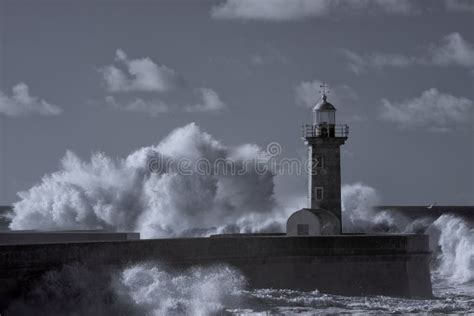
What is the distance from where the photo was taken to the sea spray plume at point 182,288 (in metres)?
15.4

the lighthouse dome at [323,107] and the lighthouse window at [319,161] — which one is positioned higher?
the lighthouse dome at [323,107]

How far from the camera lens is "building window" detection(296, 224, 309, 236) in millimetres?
20047

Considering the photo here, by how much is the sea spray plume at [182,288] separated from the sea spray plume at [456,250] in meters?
10.2

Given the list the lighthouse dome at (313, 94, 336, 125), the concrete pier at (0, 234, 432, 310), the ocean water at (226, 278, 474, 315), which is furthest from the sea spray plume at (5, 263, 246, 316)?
the lighthouse dome at (313, 94, 336, 125)

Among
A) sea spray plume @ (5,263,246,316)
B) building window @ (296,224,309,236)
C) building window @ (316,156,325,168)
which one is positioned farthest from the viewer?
building window @ (316,156,325,168)

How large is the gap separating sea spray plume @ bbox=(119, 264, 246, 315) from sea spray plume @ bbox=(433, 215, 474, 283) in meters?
10.2

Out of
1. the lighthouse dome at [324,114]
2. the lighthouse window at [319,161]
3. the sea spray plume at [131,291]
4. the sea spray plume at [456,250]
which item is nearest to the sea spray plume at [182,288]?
the sea spray plume at [131,291]

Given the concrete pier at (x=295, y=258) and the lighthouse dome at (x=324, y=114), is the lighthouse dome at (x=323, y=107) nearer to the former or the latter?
the lighthouse dome at (x=324, y=114)

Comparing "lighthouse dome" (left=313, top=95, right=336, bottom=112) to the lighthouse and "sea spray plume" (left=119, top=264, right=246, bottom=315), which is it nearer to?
the lighthouse

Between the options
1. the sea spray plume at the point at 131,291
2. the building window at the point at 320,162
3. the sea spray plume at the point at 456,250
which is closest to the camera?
the sea spray plume at the point at 131,291

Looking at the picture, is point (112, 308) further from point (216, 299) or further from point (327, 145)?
point (327, 145)

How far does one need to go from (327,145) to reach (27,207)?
1368cm

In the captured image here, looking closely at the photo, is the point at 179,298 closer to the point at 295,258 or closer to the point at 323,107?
the point at 295,258

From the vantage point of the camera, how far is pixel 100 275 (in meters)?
15.4
